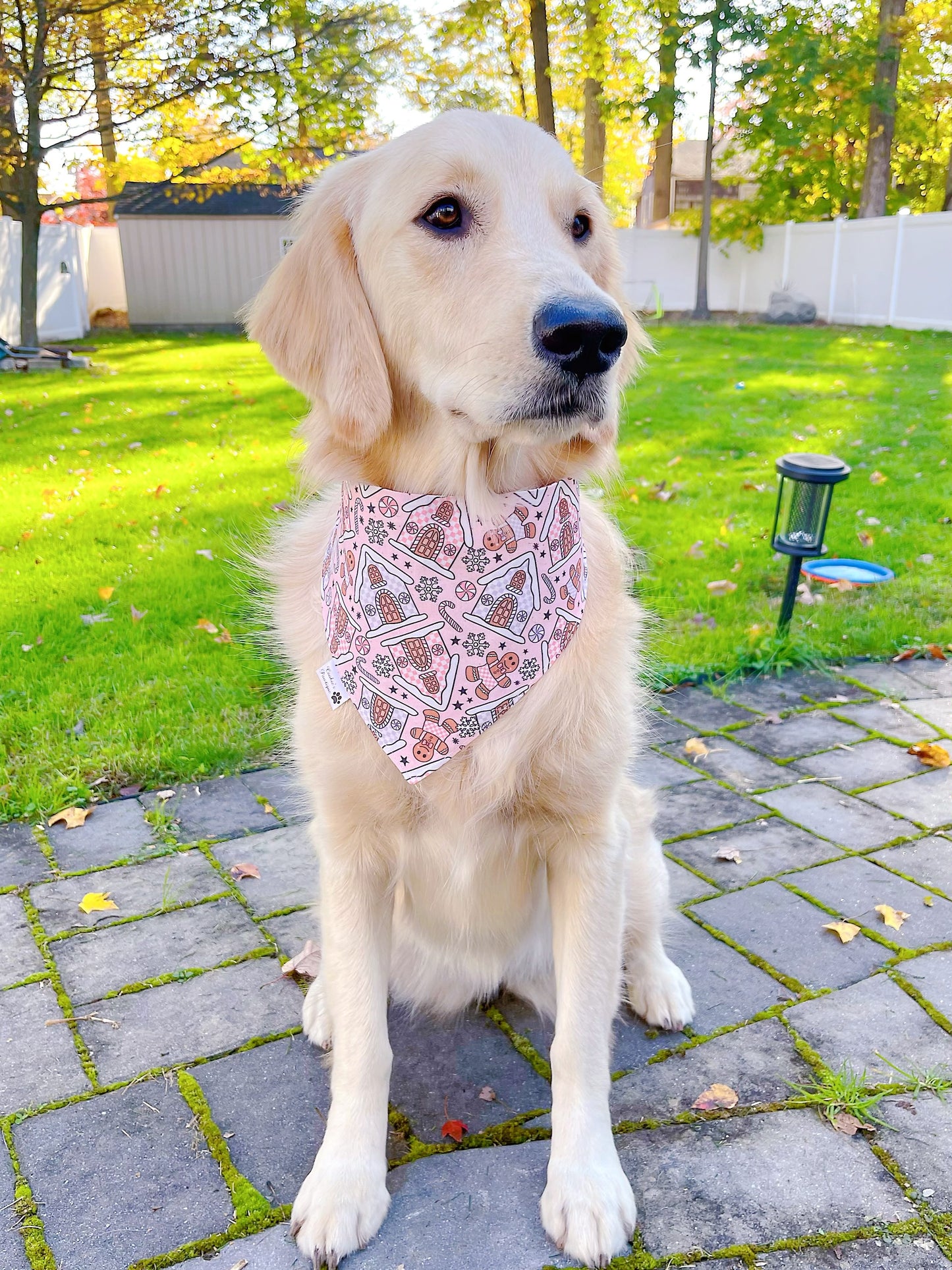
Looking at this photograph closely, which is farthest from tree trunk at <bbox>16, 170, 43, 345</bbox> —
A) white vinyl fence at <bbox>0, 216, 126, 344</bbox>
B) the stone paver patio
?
the stone paver patio

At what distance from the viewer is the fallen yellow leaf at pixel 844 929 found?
2.55 meters

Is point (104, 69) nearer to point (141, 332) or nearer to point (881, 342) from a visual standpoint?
point (141, 332)

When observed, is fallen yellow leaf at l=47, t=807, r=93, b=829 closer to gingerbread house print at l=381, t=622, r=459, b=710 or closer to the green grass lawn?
the green grass lawn

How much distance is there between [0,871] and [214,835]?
0.62m

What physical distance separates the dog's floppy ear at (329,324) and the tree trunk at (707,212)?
18.5 metres

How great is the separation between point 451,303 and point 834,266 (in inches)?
743

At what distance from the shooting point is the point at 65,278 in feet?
58.6

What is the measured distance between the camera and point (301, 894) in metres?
2.79

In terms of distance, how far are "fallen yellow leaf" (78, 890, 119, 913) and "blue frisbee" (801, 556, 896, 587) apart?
3.72m

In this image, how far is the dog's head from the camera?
5.41 feet

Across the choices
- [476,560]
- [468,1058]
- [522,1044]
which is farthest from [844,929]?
[476,560]

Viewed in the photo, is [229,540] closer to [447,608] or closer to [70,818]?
[70,818]

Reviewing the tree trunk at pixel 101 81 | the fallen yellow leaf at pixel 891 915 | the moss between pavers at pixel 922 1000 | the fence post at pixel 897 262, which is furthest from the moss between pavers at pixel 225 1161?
the fence post at pixel 897 262

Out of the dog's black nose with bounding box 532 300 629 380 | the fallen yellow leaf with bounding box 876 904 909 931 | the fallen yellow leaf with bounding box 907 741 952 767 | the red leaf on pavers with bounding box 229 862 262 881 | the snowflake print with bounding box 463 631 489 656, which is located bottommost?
the red leaf on pavers with bounding box 229 862 262 881
